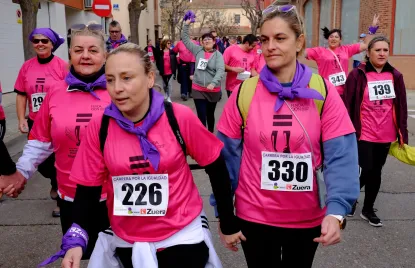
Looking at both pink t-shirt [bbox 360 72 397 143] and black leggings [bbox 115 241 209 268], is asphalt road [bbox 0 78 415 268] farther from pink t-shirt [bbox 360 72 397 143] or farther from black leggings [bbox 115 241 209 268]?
black leggings [bbox 115 241 209 268]

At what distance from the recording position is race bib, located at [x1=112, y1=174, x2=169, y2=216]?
2.38 metres

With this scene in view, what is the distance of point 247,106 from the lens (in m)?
2.55

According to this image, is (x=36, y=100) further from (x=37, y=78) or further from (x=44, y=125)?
(x=44, y=125)

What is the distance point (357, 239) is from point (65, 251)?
309 centimetres

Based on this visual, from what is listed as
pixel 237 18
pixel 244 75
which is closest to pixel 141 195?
pixel 244 75

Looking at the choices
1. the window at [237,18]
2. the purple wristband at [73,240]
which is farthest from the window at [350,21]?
the window at [237,18]

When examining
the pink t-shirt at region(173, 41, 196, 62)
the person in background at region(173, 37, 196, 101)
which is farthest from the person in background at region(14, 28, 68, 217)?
the pink t-shirt at region(173, 41, 196, 62)

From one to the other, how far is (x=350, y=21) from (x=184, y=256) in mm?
20653

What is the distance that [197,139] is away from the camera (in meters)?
2.44

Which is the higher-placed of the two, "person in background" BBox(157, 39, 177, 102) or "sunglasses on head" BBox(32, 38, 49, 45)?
"sunglasses on head" BBox(32, 38, 49, 45)

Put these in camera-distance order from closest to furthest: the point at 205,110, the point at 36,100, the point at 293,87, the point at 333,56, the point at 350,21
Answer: the point at 293,87, the point at 36,100, the point at 333,56, the point at 205,110, the point at 350,21

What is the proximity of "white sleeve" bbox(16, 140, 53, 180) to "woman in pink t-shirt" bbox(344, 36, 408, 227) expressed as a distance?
2.99 meters

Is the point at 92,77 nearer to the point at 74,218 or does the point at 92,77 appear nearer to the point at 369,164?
the point at 74,218

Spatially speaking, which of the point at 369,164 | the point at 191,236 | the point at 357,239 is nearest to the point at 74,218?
the point at 191,236
